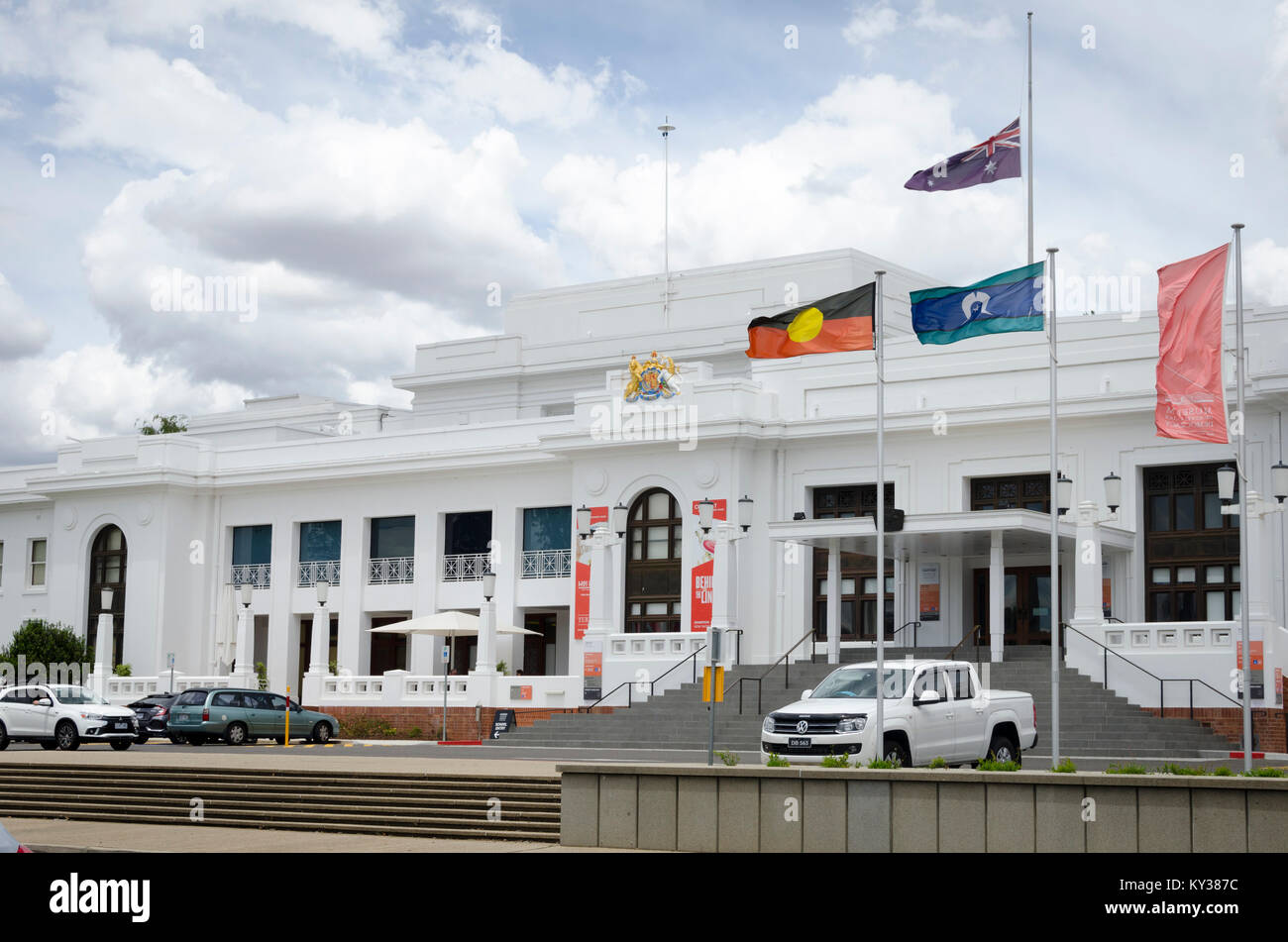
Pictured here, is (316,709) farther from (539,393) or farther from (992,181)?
(992,181)

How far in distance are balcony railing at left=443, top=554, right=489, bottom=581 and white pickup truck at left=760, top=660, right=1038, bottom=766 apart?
929 inches

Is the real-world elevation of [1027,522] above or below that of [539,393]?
below

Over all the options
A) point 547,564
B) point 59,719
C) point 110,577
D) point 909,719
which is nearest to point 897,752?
point 909,719

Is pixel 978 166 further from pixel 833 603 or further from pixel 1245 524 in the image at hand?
pixel 833 603

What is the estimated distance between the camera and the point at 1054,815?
52.7ft

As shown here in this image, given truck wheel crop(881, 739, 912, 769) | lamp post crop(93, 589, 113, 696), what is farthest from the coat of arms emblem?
truck wheel crop(881, 739, 912, 769)

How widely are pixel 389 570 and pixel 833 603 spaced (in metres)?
16.5

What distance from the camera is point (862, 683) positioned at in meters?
22.7

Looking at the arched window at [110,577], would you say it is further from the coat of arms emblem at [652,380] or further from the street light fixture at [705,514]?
the street light fixture at [705,514]

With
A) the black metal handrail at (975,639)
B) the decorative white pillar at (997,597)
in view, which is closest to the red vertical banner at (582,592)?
the black metal handrail at (975,639)

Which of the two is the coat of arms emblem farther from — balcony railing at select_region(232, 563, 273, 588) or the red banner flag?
the red banner flag
